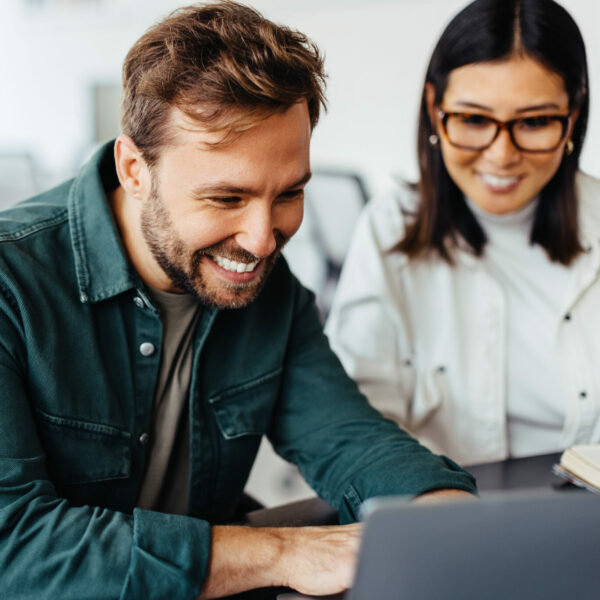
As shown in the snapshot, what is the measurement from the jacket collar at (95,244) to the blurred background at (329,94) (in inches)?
30.4

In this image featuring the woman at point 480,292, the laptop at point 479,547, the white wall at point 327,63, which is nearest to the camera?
the laptop at point 479,547

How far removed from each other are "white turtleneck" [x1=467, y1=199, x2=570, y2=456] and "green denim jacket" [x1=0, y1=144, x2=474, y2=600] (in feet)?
1.59

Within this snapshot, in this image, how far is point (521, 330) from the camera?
160 centimetres

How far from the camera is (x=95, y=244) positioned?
111 centimetres

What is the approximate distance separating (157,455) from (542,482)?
0.59m

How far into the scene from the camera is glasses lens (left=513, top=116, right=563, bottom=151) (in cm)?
146

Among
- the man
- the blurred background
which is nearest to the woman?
the blurred background

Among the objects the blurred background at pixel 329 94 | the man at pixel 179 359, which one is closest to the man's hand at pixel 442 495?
the man at pixel 179 359

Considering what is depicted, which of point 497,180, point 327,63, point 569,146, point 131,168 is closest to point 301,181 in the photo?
point 131,168

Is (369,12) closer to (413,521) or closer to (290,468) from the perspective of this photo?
(290,468)

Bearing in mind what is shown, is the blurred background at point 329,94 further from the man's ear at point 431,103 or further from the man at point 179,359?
the man at point 179,359

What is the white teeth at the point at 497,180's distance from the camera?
59.3 inches

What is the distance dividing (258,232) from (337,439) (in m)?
0.36

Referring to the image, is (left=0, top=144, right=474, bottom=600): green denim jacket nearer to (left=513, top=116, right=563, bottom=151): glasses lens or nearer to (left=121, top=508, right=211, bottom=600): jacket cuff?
(left=121, top=508, right=211, bottom=600): jacket cuff
